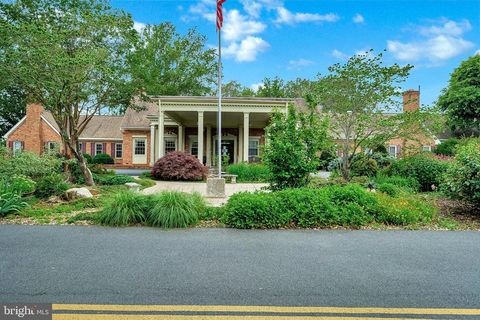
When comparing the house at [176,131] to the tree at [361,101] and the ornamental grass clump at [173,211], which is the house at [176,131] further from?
the ornamental grass clump at [173,211]

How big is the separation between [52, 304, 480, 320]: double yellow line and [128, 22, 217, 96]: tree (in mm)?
31724

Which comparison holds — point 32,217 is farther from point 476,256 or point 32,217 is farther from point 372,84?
point 372,84

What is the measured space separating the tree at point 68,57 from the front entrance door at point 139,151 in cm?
1236

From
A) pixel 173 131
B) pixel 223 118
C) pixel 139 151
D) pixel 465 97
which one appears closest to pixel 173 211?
pixel 223 118

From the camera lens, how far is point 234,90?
140ft

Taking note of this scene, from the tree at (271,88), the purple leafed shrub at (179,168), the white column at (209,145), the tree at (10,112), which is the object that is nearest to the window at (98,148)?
the tree at (10,112)

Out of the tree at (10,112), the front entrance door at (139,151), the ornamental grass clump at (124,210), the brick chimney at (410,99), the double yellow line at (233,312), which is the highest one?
the tree at (10,112)

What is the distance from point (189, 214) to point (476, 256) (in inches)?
199

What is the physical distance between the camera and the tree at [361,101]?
11.5 meters

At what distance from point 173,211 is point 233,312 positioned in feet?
12.2

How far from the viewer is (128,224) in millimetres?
6207

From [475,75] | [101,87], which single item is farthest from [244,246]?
[475,75]

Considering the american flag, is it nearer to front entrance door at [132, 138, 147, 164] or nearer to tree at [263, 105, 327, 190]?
tree at [263, 105, 327, 190]

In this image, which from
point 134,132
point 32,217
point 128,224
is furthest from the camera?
point 134,132
